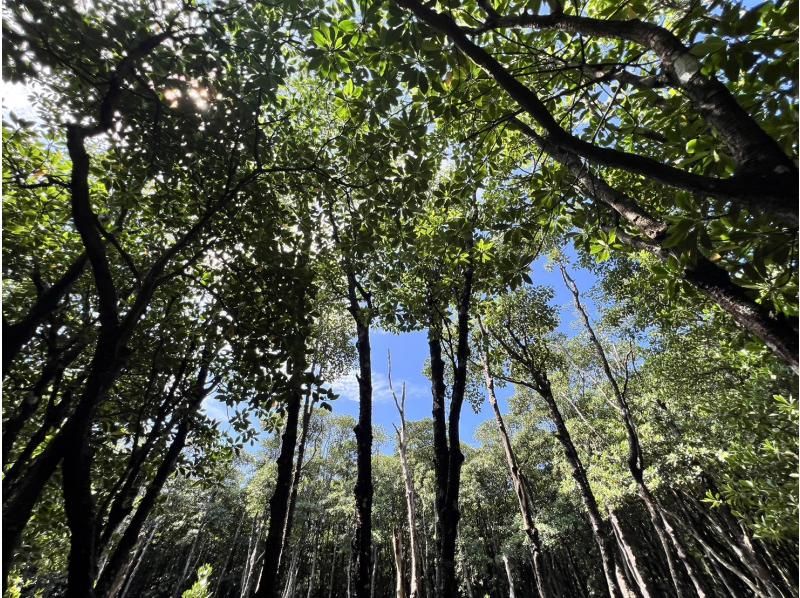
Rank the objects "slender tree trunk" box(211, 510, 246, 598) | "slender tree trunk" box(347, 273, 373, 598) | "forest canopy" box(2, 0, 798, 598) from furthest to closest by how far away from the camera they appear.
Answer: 1. "slender tree trunk" box(211, 510, 246, 598)
2. "slender tree trunk" box(347, 273, 373, 598)
3. "forest canopy" box(2, 0, 798, 598)

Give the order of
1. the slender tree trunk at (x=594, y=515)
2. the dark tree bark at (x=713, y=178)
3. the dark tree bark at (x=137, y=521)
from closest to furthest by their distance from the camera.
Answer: the dark tree bark at (x=713, y=178) → the dark tree bark at (x=137, y=521) → the slender tree trunk at (x=594, y=515)

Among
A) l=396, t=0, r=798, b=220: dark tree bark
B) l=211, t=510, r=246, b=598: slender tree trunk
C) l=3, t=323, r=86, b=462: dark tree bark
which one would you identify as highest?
l=211, t=510, r=246, b=598: slender tree trunk

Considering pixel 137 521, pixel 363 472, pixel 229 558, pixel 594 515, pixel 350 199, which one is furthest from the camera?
pixel 229 558

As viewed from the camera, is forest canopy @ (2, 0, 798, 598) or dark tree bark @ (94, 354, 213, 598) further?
dark tree bark @ (94, 354, 213, 598)

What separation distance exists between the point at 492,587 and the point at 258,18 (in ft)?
143

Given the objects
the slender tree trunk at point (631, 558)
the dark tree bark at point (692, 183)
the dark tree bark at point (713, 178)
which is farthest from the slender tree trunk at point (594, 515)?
the dark tree bark at point (713, 178)

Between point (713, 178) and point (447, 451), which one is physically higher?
point (447, 451)

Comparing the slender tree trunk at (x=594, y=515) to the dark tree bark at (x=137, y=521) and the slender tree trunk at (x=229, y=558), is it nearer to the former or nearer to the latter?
the dark tree bark at (x=137, y=521)

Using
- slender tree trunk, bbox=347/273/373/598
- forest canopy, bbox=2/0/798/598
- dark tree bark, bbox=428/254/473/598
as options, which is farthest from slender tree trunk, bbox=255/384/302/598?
dark tree bark, bbox=428/254/473/598

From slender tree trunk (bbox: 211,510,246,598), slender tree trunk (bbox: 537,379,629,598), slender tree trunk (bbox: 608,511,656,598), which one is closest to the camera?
slender tree trunk (bbox: 537,379,629,598)

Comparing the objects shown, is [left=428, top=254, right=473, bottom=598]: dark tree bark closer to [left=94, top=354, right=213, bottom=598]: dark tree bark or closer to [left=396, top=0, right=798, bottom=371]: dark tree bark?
[left=396, top=0, right=798, bottom=371]: dark tree bark

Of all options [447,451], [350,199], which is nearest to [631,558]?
[447,451]

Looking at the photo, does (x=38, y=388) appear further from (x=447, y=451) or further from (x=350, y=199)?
(x=447, y=451)

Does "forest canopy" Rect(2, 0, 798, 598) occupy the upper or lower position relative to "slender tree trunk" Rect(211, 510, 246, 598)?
lower
